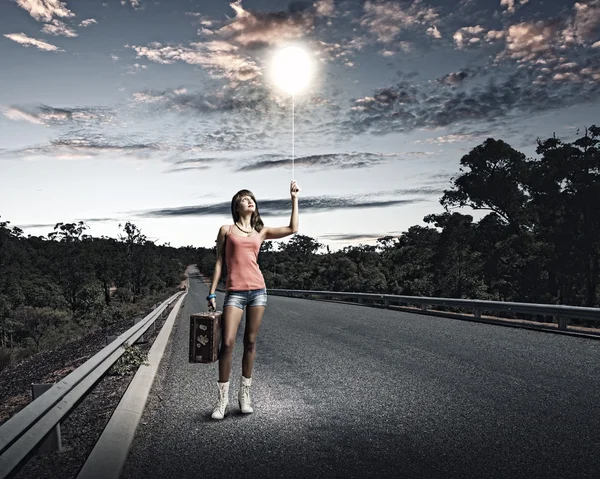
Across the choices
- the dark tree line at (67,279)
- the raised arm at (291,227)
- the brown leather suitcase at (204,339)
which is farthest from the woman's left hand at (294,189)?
the dark tree line at (67,279)

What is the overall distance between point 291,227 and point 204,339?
4.32 feet

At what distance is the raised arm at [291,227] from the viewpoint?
5.20 meters

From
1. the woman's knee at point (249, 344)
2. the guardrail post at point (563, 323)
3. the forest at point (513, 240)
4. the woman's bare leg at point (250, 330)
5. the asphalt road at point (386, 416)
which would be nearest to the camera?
the asphalt road at point (386, 416)

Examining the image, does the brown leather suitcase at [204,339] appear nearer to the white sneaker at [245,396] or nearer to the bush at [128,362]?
the white sneaker at [245,396]

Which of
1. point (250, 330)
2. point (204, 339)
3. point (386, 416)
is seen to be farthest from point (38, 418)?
point (386, 416)

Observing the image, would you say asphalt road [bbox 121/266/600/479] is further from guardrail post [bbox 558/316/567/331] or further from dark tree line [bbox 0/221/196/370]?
dark tree line [bbox 0/221/196/370]

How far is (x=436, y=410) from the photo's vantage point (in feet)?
17.6

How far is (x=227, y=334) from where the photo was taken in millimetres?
4988

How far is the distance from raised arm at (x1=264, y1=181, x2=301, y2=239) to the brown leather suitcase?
93 centimetres

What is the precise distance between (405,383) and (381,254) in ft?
264

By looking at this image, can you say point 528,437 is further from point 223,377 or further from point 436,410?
point 223,377

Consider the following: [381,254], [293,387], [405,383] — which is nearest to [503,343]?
[405,383]

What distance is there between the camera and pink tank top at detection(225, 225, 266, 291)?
4.94 m

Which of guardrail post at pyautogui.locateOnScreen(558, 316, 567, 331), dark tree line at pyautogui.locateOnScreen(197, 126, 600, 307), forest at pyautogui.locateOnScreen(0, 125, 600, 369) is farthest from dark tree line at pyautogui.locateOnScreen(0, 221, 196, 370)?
guardrail post at pyautogui.locateOnScreen(558, 316, 567, 331)
